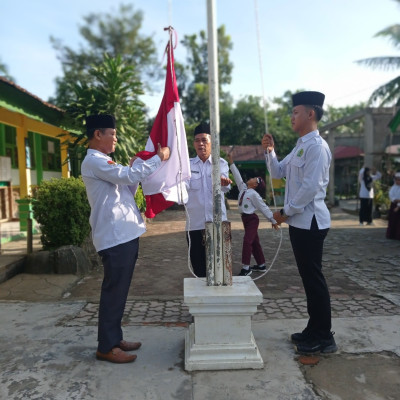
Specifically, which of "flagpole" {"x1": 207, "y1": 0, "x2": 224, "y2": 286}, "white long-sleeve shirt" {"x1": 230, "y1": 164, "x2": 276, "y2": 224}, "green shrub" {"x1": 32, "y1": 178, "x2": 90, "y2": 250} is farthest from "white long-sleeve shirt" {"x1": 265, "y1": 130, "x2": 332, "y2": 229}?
"green shrub" {"x1": 32, "y1": 178, "x2": 90, "y2": 250}

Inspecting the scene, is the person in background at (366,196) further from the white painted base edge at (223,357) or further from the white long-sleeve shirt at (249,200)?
the white painted base edge at (223,357)

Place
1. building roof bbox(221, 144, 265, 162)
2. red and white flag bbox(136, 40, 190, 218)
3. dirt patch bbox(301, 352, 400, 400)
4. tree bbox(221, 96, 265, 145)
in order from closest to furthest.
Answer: dirt patch bbox(301, 352, 400, 400) → red and white flag bbox(136, 40, 190, 218) → building roof bbox(221, 144, 265, 162) → tree bbox(221, 96, 265, 145)

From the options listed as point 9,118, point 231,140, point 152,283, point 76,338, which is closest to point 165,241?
point 152,283

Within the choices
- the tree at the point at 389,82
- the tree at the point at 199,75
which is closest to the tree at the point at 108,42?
the tree at the point at 199,75

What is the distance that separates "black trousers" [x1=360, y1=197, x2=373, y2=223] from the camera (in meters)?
10.9

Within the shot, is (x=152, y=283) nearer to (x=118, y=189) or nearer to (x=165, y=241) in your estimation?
(x=118, y=189)

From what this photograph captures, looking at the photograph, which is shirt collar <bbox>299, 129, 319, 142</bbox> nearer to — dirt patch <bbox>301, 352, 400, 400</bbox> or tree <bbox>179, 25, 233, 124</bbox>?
dirt patch <bbox>301, 352, 400, 400</bbox>

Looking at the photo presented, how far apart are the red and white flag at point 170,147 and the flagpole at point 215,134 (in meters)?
0.37

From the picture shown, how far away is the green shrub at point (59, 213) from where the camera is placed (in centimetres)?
561

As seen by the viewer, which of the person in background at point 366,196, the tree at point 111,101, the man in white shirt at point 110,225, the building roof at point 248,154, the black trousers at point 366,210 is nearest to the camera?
the man in white shirt at point 110,225

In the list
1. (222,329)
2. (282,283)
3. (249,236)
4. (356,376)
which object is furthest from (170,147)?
(282,283)

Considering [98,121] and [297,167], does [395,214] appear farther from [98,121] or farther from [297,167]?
[98,121]

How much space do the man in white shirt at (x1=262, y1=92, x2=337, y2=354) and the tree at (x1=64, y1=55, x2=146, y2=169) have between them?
5.22m

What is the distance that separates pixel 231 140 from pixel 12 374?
2717 centimetres
